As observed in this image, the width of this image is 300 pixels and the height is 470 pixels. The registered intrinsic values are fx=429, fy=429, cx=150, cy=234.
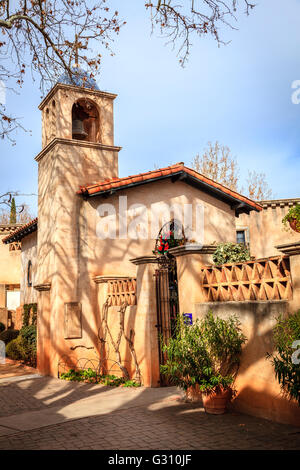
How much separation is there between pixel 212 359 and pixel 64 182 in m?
8.08

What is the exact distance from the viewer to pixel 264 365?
6621mm

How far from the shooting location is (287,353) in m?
5.72

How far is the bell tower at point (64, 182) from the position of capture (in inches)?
503

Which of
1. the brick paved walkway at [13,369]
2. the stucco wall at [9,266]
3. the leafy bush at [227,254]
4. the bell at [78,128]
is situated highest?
the bell at [78,128]

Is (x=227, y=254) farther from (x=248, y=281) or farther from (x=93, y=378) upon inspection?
(x=93, y=378)

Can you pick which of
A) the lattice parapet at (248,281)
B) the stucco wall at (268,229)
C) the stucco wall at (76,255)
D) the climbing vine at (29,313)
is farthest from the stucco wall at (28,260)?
the lattice parapet at (248,281)

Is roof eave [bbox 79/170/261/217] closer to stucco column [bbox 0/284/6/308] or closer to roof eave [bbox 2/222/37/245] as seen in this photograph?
roof eave [bbox 2/222/37/245]

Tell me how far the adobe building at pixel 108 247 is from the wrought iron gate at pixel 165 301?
0.08 ft

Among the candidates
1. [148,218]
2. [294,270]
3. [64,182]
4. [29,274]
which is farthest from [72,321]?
[294,270]

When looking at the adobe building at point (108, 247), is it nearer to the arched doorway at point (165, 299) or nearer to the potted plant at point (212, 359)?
the arched doorway at point (165, 299)

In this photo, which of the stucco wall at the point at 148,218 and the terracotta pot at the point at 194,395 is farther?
the stucco wall at the point at 148,218

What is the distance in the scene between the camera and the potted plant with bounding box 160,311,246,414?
6.93 m
